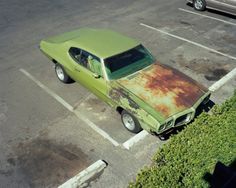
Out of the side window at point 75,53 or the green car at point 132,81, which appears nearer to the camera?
the green car at point 132,81

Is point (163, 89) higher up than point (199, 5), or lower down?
higher up

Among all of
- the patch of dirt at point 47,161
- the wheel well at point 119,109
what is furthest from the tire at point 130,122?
the patch of dirt at point 47,161

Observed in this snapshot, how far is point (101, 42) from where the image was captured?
9242 mm

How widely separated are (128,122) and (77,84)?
2.67m

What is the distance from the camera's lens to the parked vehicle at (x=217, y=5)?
1491 cm

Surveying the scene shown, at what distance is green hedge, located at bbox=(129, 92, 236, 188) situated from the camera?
19.1ft

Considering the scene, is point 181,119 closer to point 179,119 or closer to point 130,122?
point 179,119

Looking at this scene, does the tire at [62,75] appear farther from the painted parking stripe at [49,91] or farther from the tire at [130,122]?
Answer: the tire at [130,122]

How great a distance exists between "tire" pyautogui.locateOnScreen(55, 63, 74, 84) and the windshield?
2048mm

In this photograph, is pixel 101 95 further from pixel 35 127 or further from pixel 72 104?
pixel 35 127

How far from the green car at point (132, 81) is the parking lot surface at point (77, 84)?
0.70m

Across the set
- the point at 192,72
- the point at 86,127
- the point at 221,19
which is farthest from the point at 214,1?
the point at 86,127

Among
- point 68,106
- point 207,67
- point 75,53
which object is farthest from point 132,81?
point 207,67

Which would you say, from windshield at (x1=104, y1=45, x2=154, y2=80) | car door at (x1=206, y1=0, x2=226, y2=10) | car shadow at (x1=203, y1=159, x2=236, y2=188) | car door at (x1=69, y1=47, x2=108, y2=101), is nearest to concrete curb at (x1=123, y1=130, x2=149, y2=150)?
car door at (x1=69, y1=47, x2=108, y2=101)
